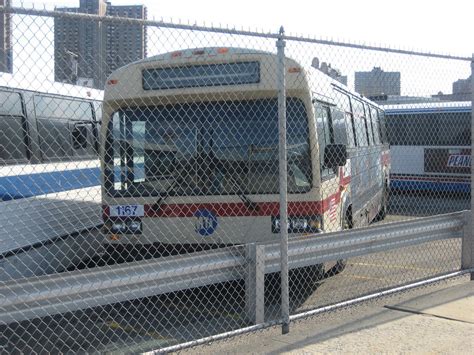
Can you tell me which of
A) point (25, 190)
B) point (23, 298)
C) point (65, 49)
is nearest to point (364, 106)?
point (25, 190)

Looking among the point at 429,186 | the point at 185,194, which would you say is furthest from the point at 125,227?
the point at 429,186

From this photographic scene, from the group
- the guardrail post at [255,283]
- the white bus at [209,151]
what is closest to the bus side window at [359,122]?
the white bus at [209,151]

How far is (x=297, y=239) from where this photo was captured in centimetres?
521

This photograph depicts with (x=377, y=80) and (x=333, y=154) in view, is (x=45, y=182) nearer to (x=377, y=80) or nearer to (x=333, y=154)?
(x=333, y=154)

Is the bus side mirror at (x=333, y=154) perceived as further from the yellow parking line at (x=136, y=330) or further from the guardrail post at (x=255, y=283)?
the yellow parking line at (x=136, y=330)

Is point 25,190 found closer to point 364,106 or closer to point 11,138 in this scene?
point 11,138

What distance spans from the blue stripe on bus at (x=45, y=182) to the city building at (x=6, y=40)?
2580mm

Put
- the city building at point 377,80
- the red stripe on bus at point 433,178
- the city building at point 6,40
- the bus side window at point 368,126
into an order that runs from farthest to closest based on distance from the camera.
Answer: the red stripe on bus at point 433,178 < the bus side window at point 368,126 < the city building at point 377,80 < the city building at point 6,40

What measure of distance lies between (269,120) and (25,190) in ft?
10.4

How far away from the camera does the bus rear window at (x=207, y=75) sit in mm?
5941

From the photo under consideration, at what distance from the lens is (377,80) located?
6891mm

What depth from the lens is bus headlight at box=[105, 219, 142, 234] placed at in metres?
6.25

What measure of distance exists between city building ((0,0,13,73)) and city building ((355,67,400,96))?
4096mm

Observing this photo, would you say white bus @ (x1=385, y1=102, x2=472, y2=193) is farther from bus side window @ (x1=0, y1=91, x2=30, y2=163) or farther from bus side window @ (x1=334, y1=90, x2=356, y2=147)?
bus side window @ (x1=0, y1=91, x2=30, y2=163)
